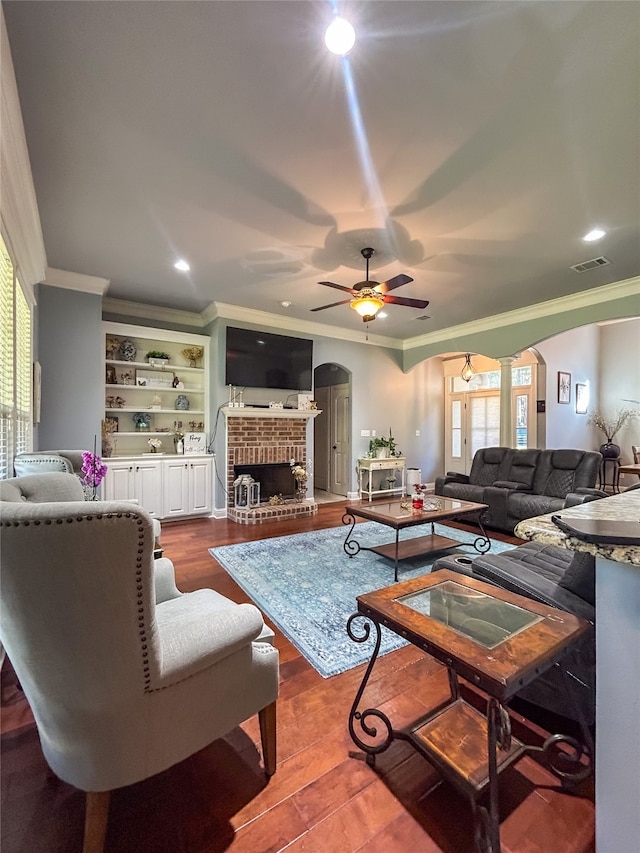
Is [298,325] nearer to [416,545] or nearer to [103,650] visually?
[416,545]

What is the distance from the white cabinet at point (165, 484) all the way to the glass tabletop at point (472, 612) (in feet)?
12.7

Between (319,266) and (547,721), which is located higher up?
(319,266)

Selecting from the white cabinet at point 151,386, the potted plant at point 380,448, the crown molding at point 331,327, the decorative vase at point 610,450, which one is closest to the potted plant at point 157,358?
the white cabinet at point 151,386

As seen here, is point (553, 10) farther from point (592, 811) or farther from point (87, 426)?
point (87, 426)

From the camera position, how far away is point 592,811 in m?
1.22

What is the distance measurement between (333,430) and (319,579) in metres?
4.36

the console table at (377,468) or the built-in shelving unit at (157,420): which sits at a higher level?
the built-in shelving unit at (157,420)

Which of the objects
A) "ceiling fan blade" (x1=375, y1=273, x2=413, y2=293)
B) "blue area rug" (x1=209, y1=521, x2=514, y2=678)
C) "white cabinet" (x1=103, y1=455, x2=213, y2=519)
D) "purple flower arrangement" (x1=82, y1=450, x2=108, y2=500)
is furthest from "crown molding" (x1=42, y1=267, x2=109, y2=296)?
"blue area rug" (x1=209, y1=521, x2=514, y2=678)

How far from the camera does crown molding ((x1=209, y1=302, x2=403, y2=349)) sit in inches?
205

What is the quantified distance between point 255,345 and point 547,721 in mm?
4967

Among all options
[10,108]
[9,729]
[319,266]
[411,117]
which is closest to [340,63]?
[411,117]

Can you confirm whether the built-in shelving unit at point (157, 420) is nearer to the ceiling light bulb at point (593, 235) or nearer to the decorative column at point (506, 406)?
the decorative column at point (506, 406)

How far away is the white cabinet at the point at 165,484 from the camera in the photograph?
14.9 feet

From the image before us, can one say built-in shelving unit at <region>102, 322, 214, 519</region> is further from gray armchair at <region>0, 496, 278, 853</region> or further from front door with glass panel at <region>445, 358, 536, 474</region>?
front door with glass panel at <region>445, 358, 536, 474</region>
